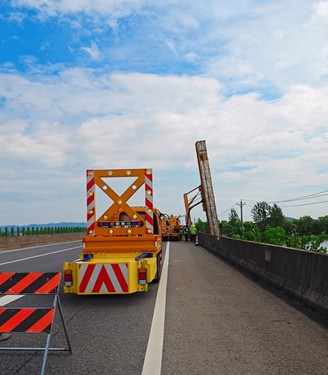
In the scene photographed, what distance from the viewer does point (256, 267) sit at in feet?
43.8

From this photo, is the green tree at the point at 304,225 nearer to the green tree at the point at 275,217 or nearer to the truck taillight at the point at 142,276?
the green tree at the point at 275,217

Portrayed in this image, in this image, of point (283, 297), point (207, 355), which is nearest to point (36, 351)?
point (207, 355)

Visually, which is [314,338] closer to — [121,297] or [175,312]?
[175,312]

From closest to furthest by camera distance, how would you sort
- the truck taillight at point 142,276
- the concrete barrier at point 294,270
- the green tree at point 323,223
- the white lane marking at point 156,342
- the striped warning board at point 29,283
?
the white lane marking at point 156,342 < the striped warning board at point 29,283 < the concrete barrier at point 294,270 < the truck taillight at point 142,276 < the green tree at point 323,223

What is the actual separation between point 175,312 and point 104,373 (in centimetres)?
330

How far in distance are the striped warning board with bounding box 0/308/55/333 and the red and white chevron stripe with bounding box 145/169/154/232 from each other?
642cm

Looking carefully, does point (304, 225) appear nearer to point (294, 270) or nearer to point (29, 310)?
point (294, 270)

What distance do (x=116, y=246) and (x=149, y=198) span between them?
1512 mm

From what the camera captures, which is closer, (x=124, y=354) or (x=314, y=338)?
(x=124, y=354)

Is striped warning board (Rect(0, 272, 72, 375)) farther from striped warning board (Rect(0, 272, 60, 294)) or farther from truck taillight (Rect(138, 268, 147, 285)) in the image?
truck taillight (Rect(138, 268, 147, 285))

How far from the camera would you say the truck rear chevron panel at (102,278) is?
862 cm

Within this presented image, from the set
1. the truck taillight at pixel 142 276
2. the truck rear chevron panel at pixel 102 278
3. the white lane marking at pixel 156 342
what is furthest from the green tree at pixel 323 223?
the white lane marking at pixel 156 342

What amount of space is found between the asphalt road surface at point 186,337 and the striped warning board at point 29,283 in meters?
0.78

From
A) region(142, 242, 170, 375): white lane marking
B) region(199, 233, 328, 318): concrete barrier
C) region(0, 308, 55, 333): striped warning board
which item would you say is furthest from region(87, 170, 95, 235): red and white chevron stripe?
region(0, 308, 55, 333): striped warning board
